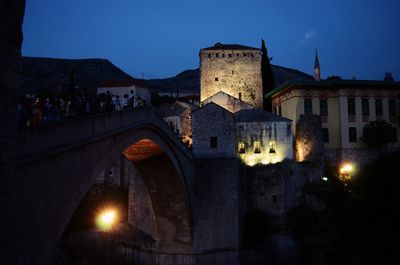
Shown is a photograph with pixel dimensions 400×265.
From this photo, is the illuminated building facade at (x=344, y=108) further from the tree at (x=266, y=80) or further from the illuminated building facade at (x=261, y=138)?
the tree at (x=266, y=80)

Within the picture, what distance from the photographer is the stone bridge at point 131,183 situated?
25.8 ft

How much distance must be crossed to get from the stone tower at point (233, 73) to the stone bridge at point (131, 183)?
80.2ft

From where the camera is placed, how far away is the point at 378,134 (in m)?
35.2

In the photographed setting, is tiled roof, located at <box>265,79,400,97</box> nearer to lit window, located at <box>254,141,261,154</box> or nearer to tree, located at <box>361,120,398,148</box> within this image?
tree, located at <box>361,120,398,148</box>

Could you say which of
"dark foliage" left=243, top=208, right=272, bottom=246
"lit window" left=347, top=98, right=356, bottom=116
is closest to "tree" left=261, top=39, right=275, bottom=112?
"lit window" left=347, top=98, right=356, bottom=116

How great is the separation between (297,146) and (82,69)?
252 feet

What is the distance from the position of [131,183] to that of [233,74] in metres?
26.2

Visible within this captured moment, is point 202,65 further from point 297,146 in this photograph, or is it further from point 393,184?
point 393,184

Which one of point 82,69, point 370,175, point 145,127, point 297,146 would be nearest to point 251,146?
point 297,146

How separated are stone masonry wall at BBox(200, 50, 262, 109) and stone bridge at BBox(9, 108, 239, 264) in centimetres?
2447

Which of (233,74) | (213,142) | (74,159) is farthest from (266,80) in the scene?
(74,159)

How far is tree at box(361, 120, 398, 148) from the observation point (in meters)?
35.2

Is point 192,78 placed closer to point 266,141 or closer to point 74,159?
point 266,141

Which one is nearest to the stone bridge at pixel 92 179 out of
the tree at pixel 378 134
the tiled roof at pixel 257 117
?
the tiled roof at pixel 257 117
